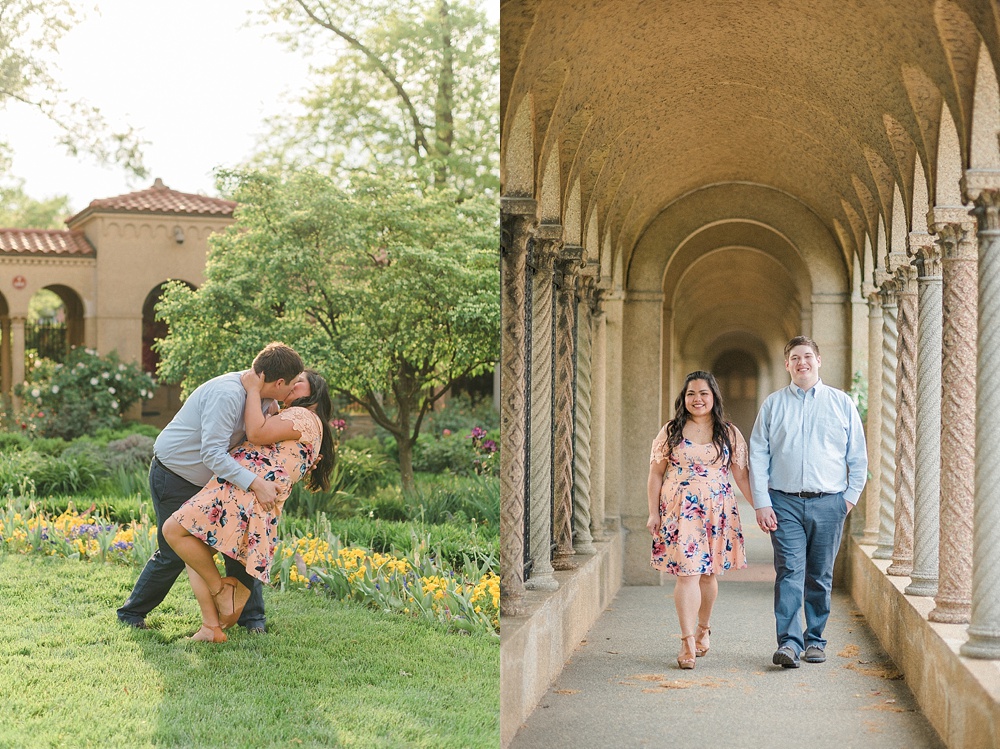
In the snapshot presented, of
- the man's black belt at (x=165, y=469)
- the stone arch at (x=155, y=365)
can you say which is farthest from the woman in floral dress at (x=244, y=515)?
the stone arch at (x=155, y=365)

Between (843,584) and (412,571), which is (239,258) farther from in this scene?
(843,584)

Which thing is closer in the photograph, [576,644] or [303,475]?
[303,475]

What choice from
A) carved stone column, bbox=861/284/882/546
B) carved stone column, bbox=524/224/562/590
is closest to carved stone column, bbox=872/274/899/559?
carved stone column, bbox=861/284/882/546

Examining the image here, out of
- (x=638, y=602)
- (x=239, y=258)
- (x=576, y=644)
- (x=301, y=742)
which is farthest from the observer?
(x=638, y=602)

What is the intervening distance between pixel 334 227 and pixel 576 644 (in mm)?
3175

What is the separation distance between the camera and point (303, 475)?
604cm

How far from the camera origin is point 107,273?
6023mm

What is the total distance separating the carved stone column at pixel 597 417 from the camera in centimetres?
1021

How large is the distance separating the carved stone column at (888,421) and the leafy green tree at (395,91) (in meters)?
3.57

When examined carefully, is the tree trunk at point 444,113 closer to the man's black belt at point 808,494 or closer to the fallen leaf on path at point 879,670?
the man's black belt at point 808,494

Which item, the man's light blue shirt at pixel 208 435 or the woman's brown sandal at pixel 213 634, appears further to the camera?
the woman's brown sandal at pixel 213 634

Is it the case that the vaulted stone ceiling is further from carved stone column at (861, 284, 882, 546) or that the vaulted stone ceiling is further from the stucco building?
the stucco building

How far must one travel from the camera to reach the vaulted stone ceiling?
6328mm

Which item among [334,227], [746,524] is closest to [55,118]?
[334,227]
